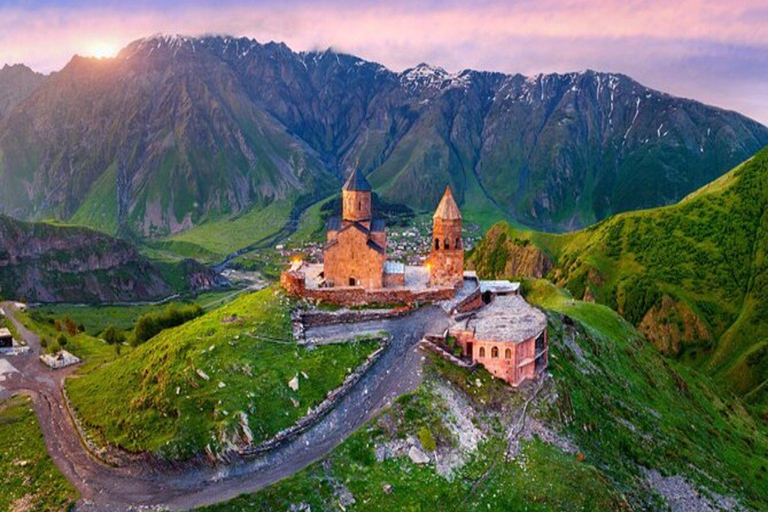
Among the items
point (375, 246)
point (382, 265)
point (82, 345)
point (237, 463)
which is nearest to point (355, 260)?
point (375, 246)

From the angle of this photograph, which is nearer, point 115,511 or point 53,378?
point 115,511

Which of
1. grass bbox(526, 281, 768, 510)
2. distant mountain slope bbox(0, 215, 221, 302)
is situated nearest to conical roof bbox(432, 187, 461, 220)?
grass bbox(526, 281, 768, 510)

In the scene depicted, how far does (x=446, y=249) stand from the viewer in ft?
220

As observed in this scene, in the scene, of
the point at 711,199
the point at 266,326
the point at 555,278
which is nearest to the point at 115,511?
the point at 266,326

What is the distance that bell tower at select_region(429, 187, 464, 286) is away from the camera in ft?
219

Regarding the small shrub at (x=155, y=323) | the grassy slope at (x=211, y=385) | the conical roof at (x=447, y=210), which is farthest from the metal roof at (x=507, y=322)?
the small shrub at (x=155, y=323)

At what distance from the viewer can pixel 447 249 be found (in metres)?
66.9

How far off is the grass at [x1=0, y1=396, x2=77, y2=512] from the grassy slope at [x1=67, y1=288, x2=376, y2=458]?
3910 millimetres

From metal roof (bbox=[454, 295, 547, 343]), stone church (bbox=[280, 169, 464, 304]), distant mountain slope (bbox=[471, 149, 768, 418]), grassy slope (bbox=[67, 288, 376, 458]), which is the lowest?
distant mountain slope (bbox=[471, 149, 768, 418])

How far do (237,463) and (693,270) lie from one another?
5489 inches

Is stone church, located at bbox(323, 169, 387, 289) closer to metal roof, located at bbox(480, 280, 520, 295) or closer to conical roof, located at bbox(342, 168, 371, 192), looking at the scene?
conical roof, located at bbox(342, 168, 371, 192)

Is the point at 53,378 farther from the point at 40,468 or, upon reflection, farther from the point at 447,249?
the point at 447,249

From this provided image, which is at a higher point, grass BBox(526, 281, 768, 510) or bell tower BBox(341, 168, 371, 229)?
bell tower BBox(341, 168, 371, 229)

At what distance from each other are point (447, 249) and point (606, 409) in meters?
22.5
